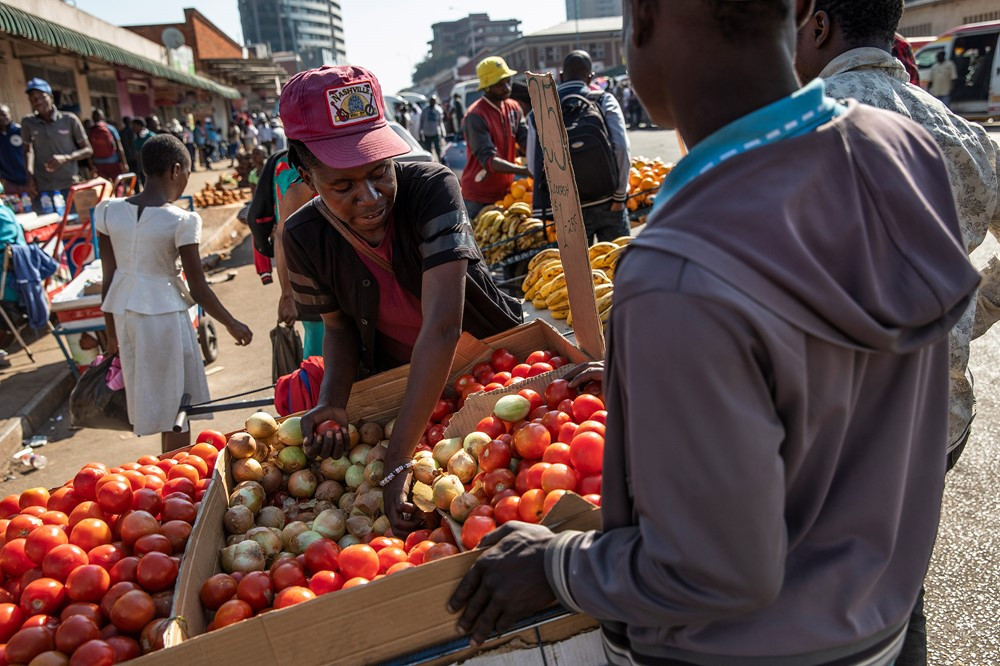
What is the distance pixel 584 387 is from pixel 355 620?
3.68 feet

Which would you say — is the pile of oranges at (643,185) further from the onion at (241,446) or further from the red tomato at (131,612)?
the red tomato at (131,612)

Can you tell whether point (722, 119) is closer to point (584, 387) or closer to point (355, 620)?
point (355, 620)

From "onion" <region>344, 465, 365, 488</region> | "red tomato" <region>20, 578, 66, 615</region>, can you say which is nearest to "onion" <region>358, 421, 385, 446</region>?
"onion" <region>344, 465, 365, 488</region>

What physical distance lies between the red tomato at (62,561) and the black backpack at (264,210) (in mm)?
3460

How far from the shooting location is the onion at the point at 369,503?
235 centimetres

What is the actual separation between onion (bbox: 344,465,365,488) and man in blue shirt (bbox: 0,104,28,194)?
9758mm

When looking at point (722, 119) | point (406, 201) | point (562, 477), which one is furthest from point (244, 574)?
point (722, 119)

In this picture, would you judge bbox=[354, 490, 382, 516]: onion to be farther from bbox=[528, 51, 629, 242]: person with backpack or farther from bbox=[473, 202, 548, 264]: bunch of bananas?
bbox=[473, 202, 548, 264]: bunch of bananas

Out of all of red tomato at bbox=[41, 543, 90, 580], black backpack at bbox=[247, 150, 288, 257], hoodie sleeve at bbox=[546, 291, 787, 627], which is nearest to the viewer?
hoodie sleeve at bbox=[546, 291, 787, 627]

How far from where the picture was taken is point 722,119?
991 mm

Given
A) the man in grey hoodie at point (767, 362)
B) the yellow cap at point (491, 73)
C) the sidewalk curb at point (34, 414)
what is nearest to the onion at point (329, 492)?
the man in grey hoodie at point (767, 362)

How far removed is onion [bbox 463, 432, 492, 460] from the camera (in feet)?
7.39

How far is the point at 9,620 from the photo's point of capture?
188 centimetres

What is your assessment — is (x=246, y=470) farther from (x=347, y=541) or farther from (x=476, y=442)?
(x=476, y=442)
